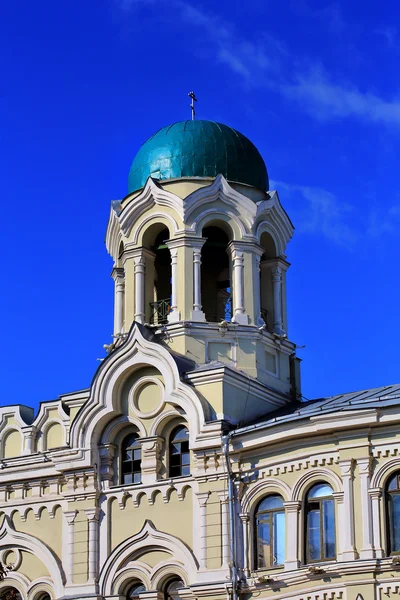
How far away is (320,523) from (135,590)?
16.9ft

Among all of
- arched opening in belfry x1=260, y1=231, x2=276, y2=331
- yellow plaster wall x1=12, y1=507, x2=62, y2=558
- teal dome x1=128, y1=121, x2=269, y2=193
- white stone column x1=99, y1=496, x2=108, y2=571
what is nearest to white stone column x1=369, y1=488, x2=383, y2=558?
white stone column x1=99, y1=496, x2=108, y2=571

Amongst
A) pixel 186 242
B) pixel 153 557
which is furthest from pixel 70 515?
pixel 186 242

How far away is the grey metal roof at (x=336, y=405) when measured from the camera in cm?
2662

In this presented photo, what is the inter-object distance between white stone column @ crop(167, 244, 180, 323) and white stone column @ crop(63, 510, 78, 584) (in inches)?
212

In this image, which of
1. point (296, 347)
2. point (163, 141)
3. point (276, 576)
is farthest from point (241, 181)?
point (276, 576)

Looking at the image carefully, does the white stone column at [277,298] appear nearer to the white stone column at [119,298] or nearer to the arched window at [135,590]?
the white stone column at [119,298]

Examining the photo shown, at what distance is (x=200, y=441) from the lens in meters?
28.7

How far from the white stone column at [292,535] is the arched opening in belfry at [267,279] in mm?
7177

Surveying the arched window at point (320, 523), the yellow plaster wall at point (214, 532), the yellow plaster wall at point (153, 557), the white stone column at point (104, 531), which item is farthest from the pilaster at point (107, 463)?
the arched window at point (320, 523)

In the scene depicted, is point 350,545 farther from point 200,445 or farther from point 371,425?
point 200,445

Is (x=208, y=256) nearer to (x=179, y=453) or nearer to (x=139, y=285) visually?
(x=139, y=285)

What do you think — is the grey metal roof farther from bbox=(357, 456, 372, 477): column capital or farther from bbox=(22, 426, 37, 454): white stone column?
bbox=(22, 426, 37, 454): white stone column

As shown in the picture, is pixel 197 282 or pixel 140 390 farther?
pixel 197 282

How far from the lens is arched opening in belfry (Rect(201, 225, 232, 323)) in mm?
33656
